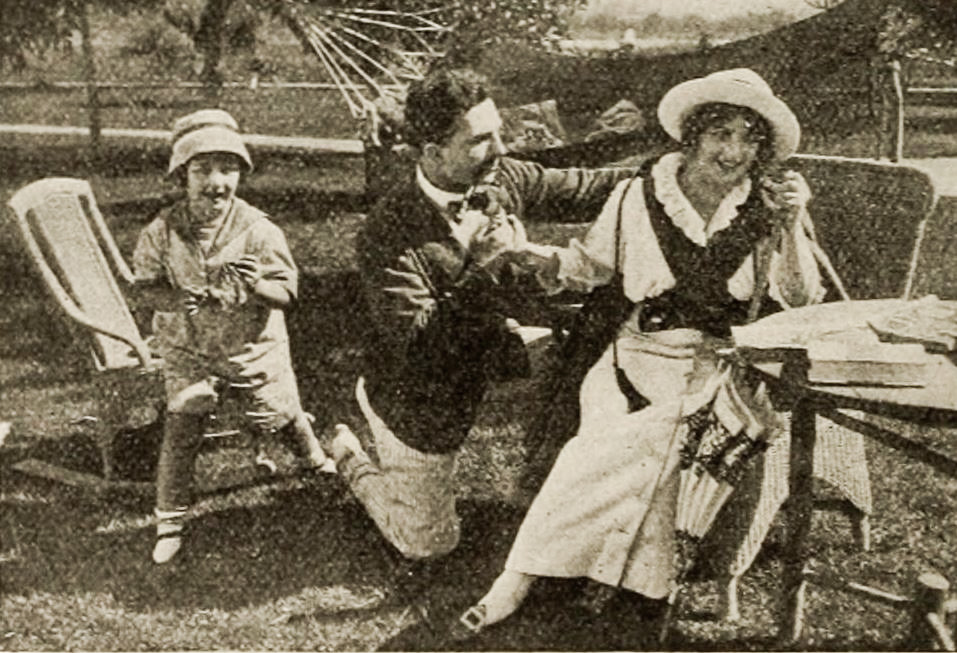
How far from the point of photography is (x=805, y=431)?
8.33 feet

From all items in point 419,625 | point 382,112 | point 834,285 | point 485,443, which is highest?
point 382,112

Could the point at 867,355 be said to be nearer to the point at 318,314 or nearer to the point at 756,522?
the point at 756,522

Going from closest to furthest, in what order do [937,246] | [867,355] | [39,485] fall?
[867,355], [937,246], [39,485]

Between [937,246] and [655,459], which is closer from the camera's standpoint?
[655,459]

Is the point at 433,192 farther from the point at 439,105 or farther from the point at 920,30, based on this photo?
the point at 920,30

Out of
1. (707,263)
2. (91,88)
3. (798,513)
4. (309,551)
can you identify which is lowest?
(309,551)

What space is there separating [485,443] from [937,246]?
1373 millimetres

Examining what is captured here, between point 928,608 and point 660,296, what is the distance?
99cm

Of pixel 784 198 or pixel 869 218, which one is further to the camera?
pixel 869 218

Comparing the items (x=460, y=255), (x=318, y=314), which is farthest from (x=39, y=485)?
(x=460, y=255)

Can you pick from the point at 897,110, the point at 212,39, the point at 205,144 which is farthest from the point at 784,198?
the point at 212,39

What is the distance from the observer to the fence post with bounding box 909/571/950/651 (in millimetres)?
2648

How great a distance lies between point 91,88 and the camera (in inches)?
136

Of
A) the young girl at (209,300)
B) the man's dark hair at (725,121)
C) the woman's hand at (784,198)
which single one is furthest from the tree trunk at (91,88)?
the woman's hand at (784,198)
